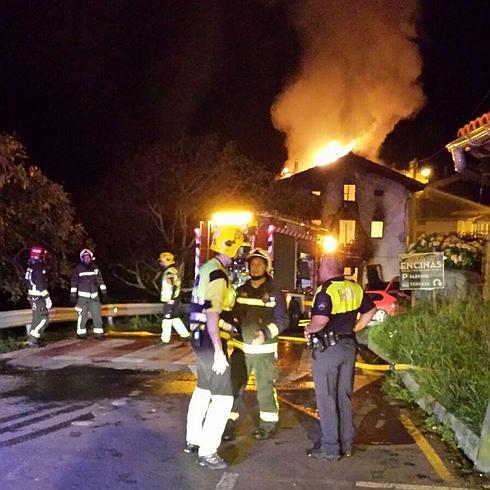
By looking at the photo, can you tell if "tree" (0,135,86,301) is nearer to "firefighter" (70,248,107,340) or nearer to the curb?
"firefighter" (70,248,107,340)

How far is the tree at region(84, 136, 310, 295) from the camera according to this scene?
25.2m

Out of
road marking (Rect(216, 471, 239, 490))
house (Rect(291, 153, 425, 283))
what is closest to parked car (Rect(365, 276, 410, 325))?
road marking (Rect(216, 471, 239, 490))

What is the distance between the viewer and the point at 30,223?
14.0 m

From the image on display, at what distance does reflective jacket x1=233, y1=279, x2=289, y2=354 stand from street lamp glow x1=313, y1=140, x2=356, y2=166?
37.1m

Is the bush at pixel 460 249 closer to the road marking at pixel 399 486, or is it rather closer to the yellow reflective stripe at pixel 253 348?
the yellow reflective stripe at pixel 253 348

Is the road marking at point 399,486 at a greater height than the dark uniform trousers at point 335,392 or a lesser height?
lesser

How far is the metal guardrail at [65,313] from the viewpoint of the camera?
12.2m

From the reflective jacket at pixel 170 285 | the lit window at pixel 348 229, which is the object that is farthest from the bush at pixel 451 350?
the lit window at pixel 348 229

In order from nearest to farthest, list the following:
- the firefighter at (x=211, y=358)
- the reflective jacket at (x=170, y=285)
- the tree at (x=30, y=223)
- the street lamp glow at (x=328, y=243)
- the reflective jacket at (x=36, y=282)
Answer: the firefighter at (x=211, y=358) → the reflective jacket at (x=36, y=282) → the reflective jacket at (x=170, y=285) → the tree at (x=30, y=223) → the street lamp glow at (x=328, y=243)

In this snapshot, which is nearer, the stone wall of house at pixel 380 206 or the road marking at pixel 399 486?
the road marking at pixel 399 486

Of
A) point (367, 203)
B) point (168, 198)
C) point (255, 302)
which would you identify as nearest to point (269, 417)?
point (255, 302)

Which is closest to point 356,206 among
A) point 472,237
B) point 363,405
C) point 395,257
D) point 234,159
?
point 395,257

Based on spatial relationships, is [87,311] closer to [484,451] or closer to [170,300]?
[170,300]

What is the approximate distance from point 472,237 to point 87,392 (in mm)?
9074
